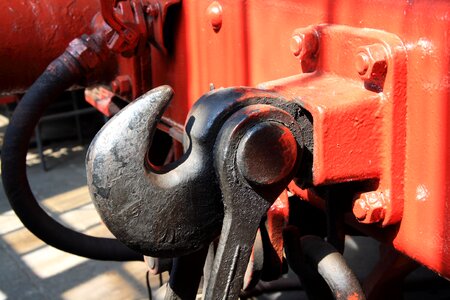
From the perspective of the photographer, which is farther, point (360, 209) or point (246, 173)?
point (360, 209)

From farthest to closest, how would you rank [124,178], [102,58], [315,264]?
[102,58] < [315,264] < [124,178]

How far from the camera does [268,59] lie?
1289 millimetres

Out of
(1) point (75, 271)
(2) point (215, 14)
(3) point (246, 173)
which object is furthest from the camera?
(1) point (75, 271)

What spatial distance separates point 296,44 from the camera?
1087 millimetres

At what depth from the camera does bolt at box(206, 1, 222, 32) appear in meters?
1.42

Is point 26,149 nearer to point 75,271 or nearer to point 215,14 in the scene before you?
point 215,14

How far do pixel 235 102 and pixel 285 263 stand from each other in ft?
1.56

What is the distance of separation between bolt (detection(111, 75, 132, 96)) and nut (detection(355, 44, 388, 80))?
39.3 inches

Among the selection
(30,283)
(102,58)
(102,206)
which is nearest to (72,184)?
(30,283)

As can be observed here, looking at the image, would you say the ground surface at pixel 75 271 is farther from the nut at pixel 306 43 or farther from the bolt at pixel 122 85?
the nut at pixel 306 43

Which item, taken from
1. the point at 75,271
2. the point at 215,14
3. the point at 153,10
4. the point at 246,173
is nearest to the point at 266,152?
the point at 246,173

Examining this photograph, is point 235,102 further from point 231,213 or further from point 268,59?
point 268,59

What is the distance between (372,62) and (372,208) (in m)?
0.23

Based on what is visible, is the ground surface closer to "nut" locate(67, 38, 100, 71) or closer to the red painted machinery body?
"nut" locate(67, 38, 100, 71)
